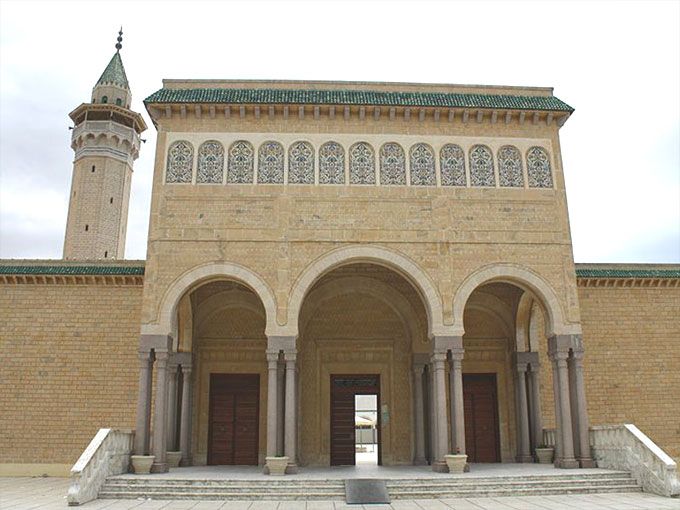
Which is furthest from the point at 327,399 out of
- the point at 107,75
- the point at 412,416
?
the point at 107,75

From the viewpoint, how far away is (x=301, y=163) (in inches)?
536

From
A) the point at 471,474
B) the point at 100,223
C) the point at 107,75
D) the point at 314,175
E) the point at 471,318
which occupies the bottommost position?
the point at 471,474

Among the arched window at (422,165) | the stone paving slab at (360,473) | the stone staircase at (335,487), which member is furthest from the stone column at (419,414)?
the arched window at (422,165)

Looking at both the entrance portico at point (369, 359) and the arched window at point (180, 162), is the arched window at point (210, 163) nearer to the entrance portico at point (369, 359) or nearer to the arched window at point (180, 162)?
the arched window at point (180, 162)

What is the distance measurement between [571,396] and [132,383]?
32.1ft

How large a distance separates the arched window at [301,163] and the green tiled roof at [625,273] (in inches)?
279

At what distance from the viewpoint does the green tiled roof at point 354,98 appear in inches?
535

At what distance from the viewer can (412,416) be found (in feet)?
50.0

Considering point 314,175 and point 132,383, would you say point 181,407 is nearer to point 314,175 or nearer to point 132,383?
point 132,383

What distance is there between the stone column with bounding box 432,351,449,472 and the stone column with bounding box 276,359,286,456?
3.11m

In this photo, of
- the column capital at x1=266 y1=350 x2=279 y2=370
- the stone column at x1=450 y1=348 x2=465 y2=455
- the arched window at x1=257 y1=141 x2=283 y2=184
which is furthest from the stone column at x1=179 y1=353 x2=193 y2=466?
the stone column at x1=450 y1=348 x2=465 y2=455

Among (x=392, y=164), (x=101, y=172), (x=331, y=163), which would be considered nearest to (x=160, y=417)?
(x=331, y=163)

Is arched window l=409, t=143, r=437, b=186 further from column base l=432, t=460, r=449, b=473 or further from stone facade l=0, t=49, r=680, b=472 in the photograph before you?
column base l=432, t=460, r=449, b=473

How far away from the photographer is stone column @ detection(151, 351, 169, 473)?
12094mm
